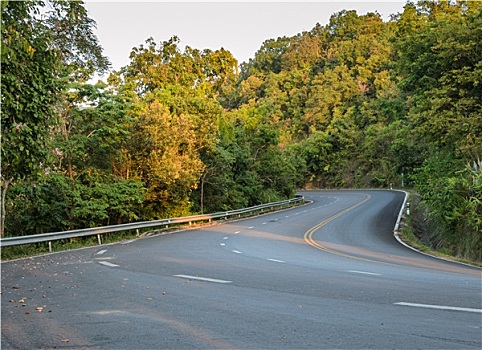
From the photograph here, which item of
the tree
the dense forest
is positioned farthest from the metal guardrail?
the tree

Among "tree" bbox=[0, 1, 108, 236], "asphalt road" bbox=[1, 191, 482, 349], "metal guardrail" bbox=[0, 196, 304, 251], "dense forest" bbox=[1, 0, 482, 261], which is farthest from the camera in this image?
"metal guardrail" bbox=[0, 196, 304, 251]

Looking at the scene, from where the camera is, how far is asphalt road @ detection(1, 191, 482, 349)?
589 centimetres

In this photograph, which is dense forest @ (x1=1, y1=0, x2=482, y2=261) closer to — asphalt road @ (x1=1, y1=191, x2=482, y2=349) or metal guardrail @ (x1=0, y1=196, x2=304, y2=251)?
metal guardrail @ (x1=0, y1=196, x2=304, y2=251)

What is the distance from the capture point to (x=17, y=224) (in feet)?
81.4

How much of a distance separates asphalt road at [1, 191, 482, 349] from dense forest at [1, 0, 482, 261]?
255 cm

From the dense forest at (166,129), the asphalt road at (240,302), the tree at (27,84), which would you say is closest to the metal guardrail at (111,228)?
the dense forest at (166,129)

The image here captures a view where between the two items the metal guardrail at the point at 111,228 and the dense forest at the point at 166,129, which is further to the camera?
the metal guardrail at the point at 111,228

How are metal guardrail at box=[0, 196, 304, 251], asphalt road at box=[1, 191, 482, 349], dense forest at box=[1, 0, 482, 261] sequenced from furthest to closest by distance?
metal guardrail at box=[0, 196, 304, 251]
dense forest at box=[1, 0, 482, 261]
asphalt road at box=[1, 191, 482, 349]

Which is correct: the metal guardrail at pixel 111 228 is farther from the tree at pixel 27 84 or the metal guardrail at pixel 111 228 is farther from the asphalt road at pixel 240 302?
the tree at pixel 27 84

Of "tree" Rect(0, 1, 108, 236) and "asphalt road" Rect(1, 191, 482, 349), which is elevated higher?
"tree" Rect(0, 1, 108, 236)

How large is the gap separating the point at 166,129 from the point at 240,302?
2145 centimetres

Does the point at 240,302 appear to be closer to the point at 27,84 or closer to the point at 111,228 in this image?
the point at 27,84

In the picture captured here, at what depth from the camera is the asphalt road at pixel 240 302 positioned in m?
5.89

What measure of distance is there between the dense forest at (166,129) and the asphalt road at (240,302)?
2.55m
